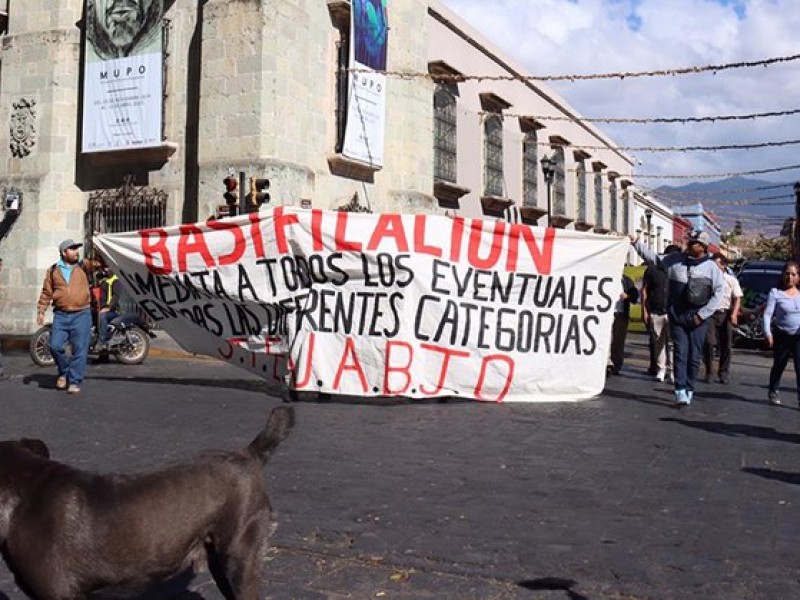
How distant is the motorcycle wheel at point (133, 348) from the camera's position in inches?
516

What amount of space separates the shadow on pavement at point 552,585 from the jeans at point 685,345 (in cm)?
566

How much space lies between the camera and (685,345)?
9117mm

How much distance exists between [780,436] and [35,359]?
10.3 metres

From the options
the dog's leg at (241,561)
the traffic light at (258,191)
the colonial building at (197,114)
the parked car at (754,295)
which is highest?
the colonial building at (197,114)

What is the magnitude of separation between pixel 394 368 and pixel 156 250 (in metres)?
3.09

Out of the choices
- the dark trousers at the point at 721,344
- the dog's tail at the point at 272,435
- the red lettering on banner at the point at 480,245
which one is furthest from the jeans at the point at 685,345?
the dog's tail at the point at 272,435

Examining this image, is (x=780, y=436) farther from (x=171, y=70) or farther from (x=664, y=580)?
(x=171, y=70)

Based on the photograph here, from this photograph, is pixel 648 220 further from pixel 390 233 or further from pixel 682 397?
pixel 390 233

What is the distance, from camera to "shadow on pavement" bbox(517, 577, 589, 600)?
382 cm

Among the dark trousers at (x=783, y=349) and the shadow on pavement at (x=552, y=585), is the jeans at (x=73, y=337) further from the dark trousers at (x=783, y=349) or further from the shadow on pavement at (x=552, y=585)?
the dark trousers at (x=783, y=349)

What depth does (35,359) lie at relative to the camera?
12.9 meters

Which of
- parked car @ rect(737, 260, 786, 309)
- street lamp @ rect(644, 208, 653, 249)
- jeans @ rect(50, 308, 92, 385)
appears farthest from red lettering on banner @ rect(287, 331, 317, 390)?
street lamp @ rect(644, 208, 653, 249)

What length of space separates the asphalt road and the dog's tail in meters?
0.89

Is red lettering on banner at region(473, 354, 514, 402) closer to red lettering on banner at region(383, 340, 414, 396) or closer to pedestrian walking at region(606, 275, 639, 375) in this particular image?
red lettering on banner at region(383, 340, 414, 396)
